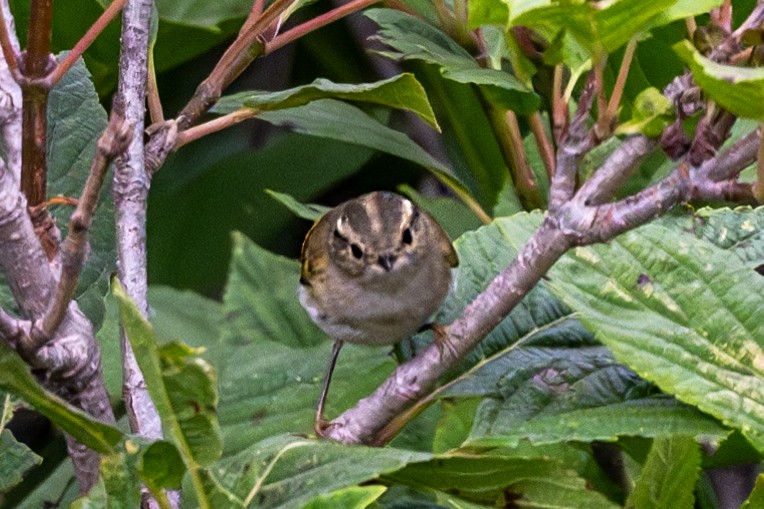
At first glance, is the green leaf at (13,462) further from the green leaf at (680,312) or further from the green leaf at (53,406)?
the green leaf at (680,312)

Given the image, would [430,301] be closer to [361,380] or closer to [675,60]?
[361,380]

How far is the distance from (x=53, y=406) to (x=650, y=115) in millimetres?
500

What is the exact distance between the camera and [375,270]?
1818 millimetres

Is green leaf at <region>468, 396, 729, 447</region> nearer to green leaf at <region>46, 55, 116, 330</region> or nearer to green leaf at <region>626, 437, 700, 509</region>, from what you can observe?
green leaf at <region>626, 437, 700, 509</region>

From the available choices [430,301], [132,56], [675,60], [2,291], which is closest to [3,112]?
[132,56]

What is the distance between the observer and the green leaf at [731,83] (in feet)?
2.29

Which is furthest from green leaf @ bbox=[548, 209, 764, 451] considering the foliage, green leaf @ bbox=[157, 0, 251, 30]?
green leaf @ bbox=[157, 0, 251, 30]

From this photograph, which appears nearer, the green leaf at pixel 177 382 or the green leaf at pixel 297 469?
the green leaf at pixel 177 382

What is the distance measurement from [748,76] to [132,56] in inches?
21.6

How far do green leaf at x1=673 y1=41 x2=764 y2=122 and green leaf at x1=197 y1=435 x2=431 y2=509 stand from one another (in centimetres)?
34

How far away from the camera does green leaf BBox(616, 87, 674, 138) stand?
32.0 inches

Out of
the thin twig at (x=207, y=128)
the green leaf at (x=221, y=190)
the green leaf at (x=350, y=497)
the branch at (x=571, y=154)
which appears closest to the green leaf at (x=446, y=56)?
the thin twig at (x=207, y=128)

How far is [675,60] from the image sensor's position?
1644 millimetres

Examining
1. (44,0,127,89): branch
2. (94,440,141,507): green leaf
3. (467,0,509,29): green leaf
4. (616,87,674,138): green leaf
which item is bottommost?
(94,440,141,507): green leaf
